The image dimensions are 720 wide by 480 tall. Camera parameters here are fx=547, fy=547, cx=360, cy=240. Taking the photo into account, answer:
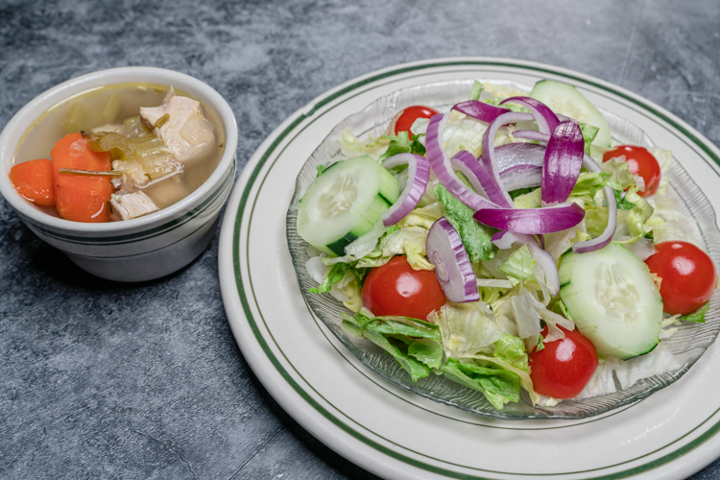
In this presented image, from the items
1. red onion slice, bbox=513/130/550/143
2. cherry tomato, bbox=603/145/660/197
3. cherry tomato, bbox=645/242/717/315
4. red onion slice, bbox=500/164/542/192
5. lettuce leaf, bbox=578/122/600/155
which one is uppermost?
lettuce leaf, bbox=578/122/600/155

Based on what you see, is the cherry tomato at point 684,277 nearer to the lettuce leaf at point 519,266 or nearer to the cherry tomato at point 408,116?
the lettuce leaf at point 519,266

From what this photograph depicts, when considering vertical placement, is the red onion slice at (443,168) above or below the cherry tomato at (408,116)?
above

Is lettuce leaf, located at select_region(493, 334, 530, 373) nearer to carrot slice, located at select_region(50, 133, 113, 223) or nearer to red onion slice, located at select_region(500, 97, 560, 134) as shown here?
red onion slice, located at select_region(500, 97, 560, 134)

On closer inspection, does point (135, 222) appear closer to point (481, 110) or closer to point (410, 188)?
point (410, 188)

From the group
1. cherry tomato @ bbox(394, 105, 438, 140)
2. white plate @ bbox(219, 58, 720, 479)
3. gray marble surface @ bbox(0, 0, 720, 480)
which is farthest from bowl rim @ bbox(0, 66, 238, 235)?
cherry tomato @ bbox(394, 105, 438, 140)

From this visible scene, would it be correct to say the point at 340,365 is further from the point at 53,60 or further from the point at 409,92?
the point at 53,60

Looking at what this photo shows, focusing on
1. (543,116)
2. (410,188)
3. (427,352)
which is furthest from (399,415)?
(543,116)

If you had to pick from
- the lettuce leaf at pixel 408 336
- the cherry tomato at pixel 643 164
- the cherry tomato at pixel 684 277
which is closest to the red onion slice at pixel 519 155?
the cherry tomato at pixel 643 164
